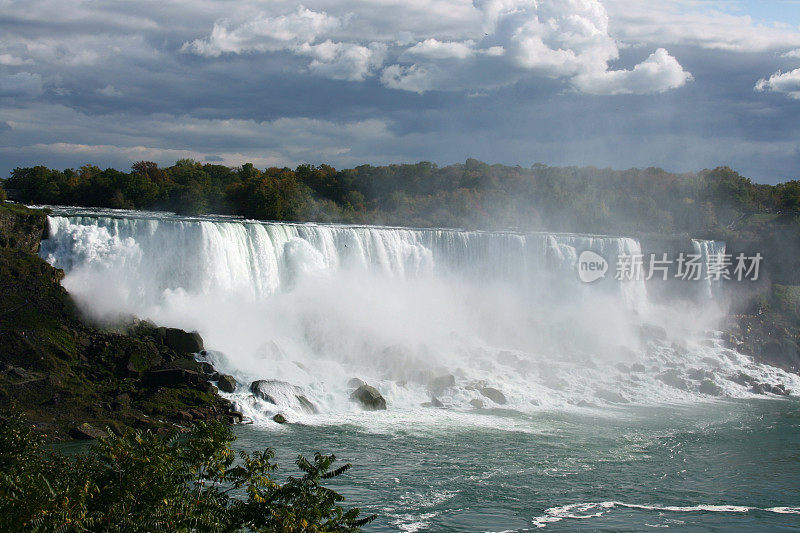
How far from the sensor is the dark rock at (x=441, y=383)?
2003cm

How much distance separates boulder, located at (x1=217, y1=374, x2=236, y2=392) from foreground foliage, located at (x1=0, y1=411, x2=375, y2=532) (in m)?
10.4

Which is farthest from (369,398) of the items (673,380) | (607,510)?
(673,380)

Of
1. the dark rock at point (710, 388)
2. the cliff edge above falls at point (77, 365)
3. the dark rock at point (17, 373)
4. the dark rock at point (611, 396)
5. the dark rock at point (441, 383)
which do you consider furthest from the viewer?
the dark rock at point (710, 388)

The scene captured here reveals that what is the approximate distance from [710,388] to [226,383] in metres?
15.8

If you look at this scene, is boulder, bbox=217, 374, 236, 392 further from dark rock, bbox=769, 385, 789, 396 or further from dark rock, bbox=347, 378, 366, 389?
dark rock, bbox=769, 385, 789, 396

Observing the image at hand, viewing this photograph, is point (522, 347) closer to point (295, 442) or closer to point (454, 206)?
point (295, 442)

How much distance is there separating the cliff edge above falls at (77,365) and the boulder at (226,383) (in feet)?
0.88

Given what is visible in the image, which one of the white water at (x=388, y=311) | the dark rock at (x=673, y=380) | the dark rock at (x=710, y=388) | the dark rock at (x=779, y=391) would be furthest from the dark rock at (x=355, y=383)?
the dark rock at (x=779, y=391)

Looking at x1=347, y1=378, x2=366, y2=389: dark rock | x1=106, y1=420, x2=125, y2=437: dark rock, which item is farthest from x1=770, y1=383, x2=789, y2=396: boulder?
x1=106, y1=420, x2=125, y2=437: dark rock

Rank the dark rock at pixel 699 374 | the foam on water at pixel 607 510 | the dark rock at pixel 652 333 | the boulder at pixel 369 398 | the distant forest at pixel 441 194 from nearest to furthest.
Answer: the foam on water at pixel 607 510 → the boulder at pixel 369 398 → the dark rock at pixel 699 374 → the dark rock at pixel 652 333 → the distant forest at pixel 441 194

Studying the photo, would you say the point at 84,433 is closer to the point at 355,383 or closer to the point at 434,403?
the point at 355,383

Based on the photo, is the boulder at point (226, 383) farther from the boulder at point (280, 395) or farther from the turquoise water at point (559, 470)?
the turquoise water at point (559, 470)

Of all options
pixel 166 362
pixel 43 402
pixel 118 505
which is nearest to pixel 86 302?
pixel 166 362

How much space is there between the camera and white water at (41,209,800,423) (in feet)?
64.8
